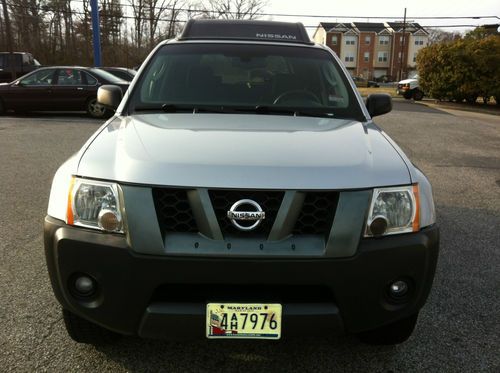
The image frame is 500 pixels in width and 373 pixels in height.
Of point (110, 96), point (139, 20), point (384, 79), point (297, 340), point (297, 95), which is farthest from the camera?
point (384, 79)

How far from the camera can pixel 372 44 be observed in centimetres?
8100

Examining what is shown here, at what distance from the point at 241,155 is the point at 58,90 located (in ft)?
40.8

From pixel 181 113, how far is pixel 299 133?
2.72 ft

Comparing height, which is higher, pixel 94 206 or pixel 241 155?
pixel 241 155

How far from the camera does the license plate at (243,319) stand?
78.1 inches

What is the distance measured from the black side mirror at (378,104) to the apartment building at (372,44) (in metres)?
80.4

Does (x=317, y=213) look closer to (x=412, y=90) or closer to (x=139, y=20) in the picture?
(x=412, y=90)

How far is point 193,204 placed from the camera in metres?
1.99

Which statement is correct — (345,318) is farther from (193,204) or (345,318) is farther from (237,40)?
(237,40)

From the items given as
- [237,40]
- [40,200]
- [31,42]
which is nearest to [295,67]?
[237,40]

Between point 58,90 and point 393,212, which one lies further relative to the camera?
point 58,90

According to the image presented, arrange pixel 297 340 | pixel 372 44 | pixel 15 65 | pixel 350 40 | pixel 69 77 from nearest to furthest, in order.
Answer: pixel 297 340, pixel 69 77, pixel 15 65, pixel 350 40, pixel 372 44

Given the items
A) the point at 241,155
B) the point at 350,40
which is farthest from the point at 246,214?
the point at 350,40

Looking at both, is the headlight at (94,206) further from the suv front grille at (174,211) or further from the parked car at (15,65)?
the parked car at (15,65)
